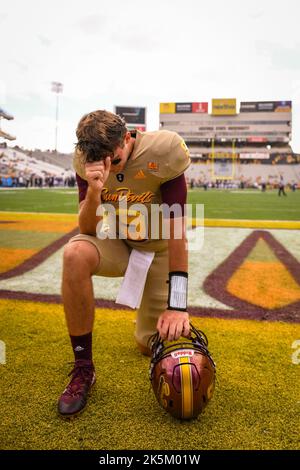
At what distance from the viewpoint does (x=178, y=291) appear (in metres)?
1.93

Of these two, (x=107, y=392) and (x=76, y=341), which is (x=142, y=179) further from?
(x=107, y=392)

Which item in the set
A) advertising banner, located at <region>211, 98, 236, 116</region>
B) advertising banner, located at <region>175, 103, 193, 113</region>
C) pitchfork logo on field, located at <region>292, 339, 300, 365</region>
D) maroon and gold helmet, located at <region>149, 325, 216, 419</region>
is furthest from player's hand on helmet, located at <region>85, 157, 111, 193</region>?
advertising banner, located at <region>175, 103, 193, 113</region>

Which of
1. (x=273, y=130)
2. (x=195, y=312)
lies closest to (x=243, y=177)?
(x=273, y=130)

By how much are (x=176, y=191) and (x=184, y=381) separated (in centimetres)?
96

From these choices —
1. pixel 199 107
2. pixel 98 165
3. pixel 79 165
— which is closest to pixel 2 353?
pixel 79 165

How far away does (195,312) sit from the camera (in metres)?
3.17

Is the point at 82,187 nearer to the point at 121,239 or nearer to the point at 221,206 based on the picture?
the point at 121,239

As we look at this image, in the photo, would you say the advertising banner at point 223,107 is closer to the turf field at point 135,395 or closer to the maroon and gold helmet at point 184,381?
the turf field at point 135,395

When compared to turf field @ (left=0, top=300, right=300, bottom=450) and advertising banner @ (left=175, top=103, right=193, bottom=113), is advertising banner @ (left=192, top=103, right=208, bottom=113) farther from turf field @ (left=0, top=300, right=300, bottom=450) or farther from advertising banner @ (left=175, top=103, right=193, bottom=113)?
turf field @ (left=0, top=300, right=300, bottom=450)

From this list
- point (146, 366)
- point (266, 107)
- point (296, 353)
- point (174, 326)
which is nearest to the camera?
point (174, 326)

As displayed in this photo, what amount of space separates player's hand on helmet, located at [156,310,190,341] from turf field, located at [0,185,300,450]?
35 centimetres

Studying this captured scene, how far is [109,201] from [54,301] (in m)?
1.37

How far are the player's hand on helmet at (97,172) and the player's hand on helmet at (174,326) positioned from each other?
0.69 meters
